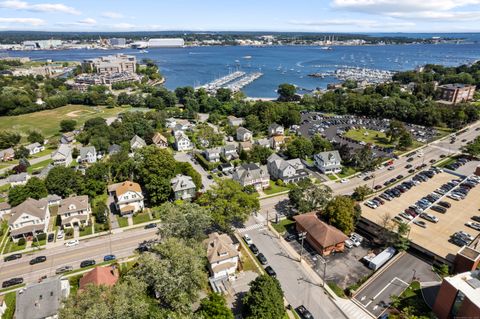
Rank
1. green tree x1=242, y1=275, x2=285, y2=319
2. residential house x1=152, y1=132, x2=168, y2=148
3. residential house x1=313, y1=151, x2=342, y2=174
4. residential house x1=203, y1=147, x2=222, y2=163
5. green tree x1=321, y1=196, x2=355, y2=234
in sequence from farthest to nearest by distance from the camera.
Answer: residential house x1=152, y1=132, x2=168, y2=148 < residential house x1=203, y1=147, x2=222, y2=163 < residential house x1=313, y1=151, x2=342, y2=174 < green tree x1=321, y1=196, x2=355, y2=234 < green tree x1=242, y1=275, x2=285, y2=319

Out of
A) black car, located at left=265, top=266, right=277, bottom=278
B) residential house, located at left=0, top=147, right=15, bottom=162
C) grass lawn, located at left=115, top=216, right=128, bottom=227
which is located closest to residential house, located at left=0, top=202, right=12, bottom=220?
grass lawn, located at left=115, top=216, right=128, bottom=227

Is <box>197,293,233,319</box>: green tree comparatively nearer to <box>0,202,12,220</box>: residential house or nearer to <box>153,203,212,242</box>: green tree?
<box>153,203,212,242</box>: green tree

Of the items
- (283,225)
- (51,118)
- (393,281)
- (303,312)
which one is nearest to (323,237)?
(283,225)

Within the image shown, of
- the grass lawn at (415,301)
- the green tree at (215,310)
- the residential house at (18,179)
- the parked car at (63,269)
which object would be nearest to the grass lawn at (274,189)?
the grass lawn at (415,301)

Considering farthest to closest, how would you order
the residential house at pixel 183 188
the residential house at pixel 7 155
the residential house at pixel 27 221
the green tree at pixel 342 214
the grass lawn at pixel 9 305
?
the residential house at pixel 7 155 → the residential house at pixel 183 188 → the residential house at pixel 27 221 → the green tree at pixel 342 214 → the grass lawn at pixel 9 305

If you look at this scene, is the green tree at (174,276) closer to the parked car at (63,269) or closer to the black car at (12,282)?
the parked car at (63,269)

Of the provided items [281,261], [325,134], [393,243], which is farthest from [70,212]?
[325,134]

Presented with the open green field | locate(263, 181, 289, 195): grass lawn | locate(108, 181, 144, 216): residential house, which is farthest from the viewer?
the open green field
